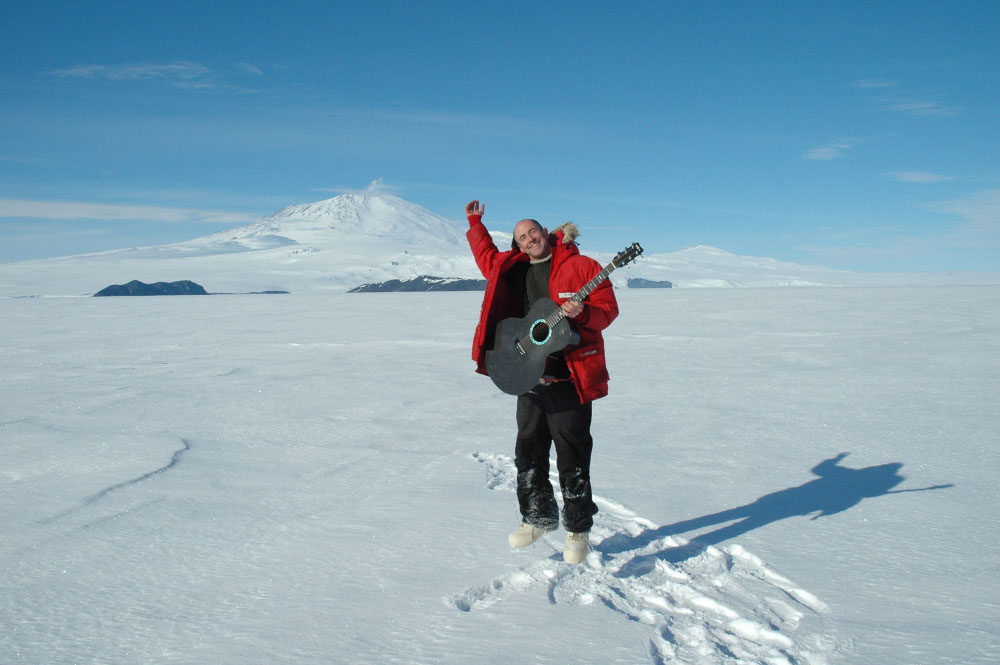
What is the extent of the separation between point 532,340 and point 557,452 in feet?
1.79

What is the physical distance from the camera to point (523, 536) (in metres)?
2.98

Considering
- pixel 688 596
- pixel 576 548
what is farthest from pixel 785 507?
pixel 576 548

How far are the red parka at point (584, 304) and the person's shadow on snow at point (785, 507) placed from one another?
759 millimetres

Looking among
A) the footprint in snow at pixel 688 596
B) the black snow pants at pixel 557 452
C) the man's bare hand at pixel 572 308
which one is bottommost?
the footprint in snow at pixel 688 596

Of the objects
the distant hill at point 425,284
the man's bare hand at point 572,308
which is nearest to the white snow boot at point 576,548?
the man's bare hand at point 572,308

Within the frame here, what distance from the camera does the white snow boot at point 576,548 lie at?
2.86 meters

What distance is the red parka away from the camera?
283 cm

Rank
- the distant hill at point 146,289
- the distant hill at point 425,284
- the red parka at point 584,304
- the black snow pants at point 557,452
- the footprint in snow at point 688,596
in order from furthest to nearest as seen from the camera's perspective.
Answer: the distant hill at point 425,284 → the distant hill at point 146,289 → the black snow pants at point 557,452 → the red parka at point 584,304 → the footprint in snow at point 688,596

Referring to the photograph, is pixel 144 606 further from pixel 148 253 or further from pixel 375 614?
pixel 148 253

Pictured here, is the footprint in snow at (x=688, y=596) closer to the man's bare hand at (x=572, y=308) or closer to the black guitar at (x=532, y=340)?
the black guitar at (x=532, y=340)

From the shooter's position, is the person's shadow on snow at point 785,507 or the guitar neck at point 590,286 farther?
the person's shadow on snow at point 785,507

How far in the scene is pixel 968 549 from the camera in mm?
2971

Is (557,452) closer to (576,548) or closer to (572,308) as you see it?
(576,548)

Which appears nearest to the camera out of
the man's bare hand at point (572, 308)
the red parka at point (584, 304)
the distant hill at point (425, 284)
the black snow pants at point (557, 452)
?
the man's bare hand at point (572, 308)
